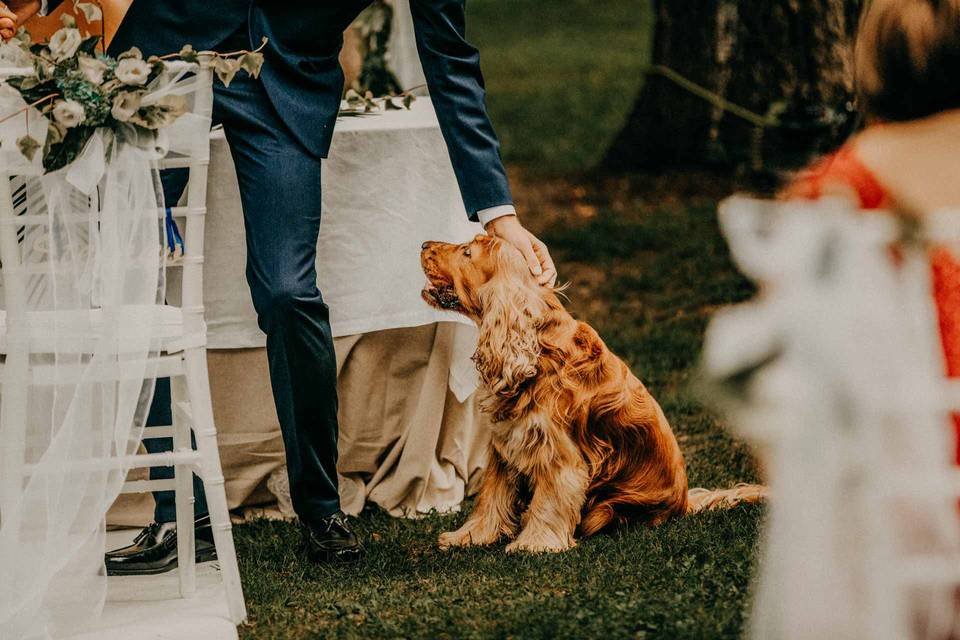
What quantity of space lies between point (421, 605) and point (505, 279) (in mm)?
946

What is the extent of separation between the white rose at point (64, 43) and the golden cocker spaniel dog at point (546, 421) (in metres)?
1.22

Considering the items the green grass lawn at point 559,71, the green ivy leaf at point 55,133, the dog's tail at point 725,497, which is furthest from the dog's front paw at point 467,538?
the green grass lawn at point 559,71

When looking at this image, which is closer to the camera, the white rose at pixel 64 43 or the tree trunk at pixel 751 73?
the white rose at pixel 64 43

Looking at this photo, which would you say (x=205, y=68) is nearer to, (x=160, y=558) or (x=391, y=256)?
(x=391, y=256)

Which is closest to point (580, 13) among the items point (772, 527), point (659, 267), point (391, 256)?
point (659, 267)

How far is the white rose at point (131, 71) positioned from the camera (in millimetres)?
2963

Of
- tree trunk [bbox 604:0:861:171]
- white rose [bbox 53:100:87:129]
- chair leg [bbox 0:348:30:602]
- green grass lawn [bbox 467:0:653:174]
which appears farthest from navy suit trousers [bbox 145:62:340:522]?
green grass lawn [bbox 467:0:653:174]

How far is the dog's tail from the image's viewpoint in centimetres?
391

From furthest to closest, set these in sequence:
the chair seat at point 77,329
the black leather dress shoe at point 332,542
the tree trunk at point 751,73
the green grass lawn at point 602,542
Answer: the tree trunk at point 751,73
the black leather dress shoe at point 332,542
the green grass lawn at point 602,542
the chair seat at point 77,329

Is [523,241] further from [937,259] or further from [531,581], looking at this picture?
[937,259]

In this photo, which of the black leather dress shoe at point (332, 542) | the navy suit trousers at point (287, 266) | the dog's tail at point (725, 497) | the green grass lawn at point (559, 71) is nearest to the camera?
the navy suit trousers at point (287, 266)

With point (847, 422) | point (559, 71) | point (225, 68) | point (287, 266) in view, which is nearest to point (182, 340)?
point (287, 266)

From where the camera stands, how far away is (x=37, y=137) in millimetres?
2986

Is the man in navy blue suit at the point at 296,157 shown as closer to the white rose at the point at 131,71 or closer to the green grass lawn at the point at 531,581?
the green grass lawn at the point at 531,581
